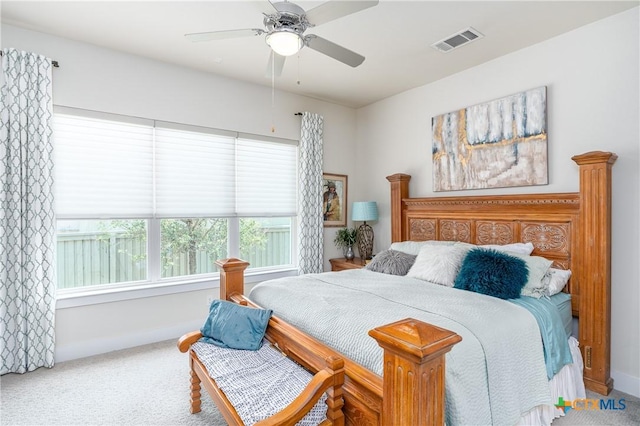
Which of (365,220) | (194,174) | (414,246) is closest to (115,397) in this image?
(194,174)

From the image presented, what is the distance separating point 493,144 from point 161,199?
3576 millimetres

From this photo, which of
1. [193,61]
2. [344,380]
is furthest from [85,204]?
[344,380]

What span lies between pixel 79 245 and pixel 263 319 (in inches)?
89.1

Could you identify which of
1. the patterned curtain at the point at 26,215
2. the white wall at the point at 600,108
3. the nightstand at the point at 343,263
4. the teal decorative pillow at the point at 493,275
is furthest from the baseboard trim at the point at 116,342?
the white wall at the point at 600,108

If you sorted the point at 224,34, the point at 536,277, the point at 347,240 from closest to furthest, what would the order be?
the point at 224,34
the point at 536,277
the point at 347,240

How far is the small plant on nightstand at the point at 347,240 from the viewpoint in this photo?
479cm

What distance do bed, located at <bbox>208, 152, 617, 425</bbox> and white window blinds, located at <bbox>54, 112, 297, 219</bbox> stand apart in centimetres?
134

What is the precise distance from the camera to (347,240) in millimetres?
4801

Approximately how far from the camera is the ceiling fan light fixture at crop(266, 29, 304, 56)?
202 cm

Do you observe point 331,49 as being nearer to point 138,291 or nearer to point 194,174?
point 194,174

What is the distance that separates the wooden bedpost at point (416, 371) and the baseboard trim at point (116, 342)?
3122 millimetres

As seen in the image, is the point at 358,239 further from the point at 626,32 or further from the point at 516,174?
the point at 626,32

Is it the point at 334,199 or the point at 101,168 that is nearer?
the point at 101,168

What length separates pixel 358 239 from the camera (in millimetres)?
4934
